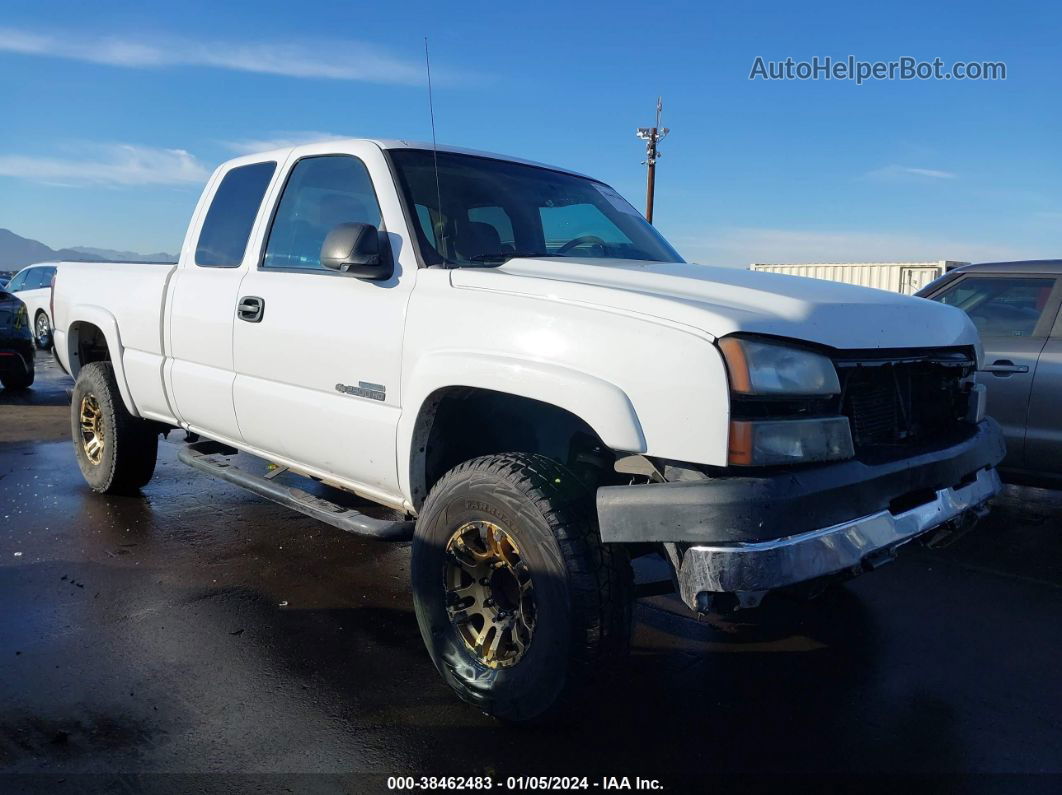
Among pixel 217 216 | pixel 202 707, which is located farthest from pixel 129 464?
pixel 202 707

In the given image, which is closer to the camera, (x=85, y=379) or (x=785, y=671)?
(x=785, y=671)

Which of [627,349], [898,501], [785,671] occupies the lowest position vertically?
[785,671]

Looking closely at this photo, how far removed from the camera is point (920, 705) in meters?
3.07

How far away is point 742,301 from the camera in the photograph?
8.55 feet

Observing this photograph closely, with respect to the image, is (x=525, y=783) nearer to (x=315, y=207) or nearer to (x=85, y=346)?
(x=315, y=207)

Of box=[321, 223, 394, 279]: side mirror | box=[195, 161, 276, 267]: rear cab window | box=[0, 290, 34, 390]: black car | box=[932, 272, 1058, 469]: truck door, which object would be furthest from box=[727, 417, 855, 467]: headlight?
box=[0, 290, 34, 390]: black car

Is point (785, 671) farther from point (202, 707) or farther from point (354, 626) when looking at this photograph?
point (202, 707)

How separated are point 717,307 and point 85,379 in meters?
4.57

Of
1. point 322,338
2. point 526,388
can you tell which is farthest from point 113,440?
point 526,388

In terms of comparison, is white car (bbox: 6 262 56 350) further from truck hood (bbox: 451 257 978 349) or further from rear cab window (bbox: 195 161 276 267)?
truck hood (bbox: 451 257 978 349)

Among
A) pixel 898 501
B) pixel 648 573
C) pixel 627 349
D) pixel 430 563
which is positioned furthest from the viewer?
pixel 648 573

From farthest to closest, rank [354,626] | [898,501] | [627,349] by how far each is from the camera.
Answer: [354,626] < [898,501] < [627,349]

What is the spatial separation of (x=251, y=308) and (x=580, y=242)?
5.11 ft

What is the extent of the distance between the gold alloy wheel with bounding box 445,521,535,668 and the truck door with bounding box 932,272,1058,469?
3557mm
